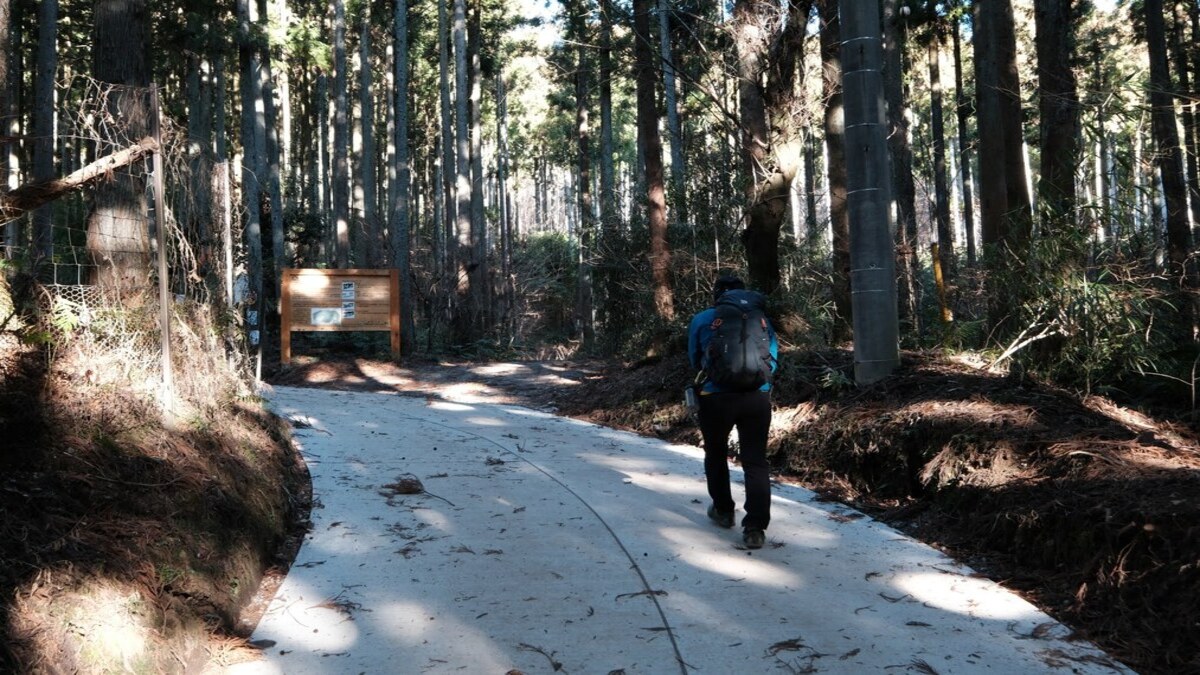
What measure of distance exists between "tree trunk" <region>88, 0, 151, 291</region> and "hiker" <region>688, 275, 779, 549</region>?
4.34 meters

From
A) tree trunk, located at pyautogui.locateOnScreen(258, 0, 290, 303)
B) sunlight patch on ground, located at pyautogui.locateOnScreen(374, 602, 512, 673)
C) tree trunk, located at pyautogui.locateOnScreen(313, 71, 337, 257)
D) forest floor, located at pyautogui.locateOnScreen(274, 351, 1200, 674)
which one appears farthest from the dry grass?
tree trunk, located at pyautogui.locateOnScreen(313, 71, 337, 257)

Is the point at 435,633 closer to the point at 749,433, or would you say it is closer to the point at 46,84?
the point at 749,433

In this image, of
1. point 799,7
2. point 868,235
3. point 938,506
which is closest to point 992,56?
point 799,7

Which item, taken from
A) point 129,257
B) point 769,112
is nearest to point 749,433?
point 129,257

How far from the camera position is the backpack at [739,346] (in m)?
6.20

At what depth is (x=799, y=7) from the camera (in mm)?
13914

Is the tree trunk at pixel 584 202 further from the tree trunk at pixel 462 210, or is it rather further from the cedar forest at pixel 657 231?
the tree trunk at pixel 462 210

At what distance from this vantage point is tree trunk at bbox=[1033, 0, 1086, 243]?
26.9 feet

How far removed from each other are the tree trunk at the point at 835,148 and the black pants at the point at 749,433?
22.7ft

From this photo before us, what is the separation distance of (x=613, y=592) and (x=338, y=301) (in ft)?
56.4

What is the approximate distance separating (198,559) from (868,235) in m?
6.95

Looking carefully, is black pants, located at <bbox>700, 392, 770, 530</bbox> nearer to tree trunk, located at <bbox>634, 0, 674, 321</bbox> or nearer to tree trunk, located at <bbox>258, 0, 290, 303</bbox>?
tree trunk, located at <bbox>634, 0, 674, 321</bbox>

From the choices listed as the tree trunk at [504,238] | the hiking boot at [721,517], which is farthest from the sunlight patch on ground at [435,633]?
the tree trunk at [504,238]

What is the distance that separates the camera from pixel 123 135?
6.79 meters
